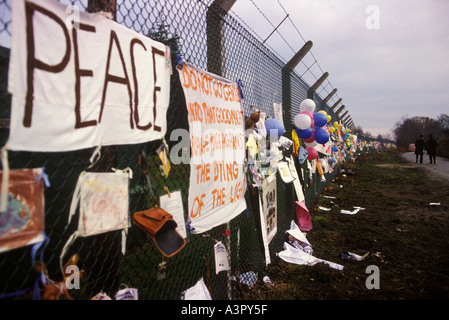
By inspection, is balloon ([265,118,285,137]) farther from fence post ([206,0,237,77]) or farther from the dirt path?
the dirt path

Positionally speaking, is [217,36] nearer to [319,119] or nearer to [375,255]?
[319,119]

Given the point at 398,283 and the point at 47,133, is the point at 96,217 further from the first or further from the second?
the point at 398,283

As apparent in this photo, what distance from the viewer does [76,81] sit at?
46.1 inches

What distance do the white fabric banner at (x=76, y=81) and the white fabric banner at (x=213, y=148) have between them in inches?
16.6

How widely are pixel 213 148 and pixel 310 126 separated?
2991mm

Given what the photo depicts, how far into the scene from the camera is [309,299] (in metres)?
3.06

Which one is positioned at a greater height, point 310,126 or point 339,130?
point 339,130

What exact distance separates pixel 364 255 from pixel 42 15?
4680mm

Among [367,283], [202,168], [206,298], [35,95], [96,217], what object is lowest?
[367,283]

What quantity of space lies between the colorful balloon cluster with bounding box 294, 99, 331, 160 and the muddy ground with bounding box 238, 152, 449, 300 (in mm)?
1722

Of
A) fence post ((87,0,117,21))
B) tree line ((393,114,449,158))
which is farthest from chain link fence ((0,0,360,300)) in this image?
tree line ((393,114,449,158))

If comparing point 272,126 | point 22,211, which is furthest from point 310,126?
point 22,211

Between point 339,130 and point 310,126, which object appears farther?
point 339,130

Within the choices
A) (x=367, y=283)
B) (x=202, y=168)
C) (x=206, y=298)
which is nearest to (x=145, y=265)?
(x=206, y=298)
